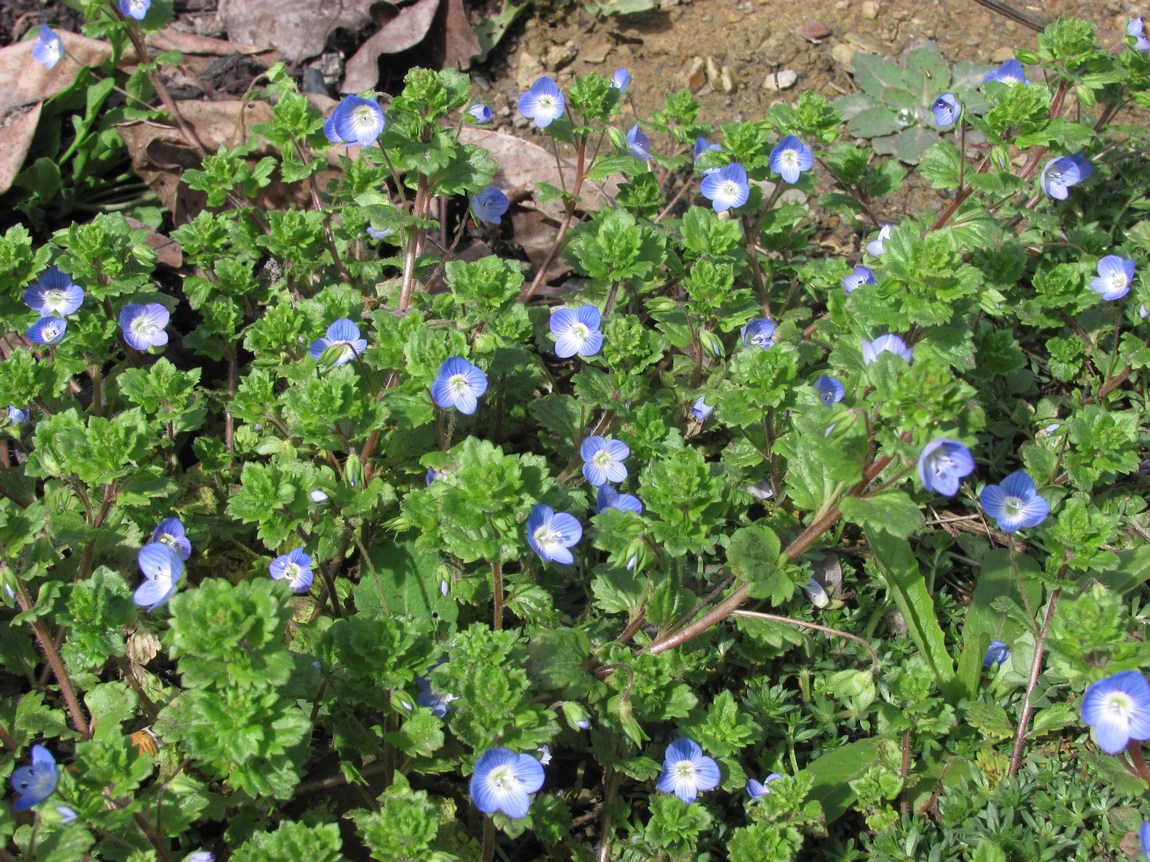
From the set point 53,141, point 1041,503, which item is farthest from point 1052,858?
point 53,141

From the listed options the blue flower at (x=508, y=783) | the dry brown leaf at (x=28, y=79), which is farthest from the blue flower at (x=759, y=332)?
the dry brown leaf at (x=28, y=79)

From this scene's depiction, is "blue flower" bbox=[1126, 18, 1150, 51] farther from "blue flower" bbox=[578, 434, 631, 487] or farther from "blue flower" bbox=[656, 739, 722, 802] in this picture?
"blue flower" bbox=[656, 739, 722, 802]

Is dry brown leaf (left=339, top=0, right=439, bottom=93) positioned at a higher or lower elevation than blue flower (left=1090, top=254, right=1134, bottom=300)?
higher

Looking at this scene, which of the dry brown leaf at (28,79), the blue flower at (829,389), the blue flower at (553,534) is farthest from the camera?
the dry brown leaf at (28,79)

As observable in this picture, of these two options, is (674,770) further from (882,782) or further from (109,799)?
(109,799)

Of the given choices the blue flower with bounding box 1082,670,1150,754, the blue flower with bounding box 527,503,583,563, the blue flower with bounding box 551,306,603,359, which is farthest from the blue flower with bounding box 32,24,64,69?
the blue flower with bounding box 1082,670,1150,754

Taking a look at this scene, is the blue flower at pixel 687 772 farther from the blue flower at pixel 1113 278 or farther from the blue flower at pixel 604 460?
the blue flower at pixel 1113 278

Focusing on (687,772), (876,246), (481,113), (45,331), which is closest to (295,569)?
(45,331)
